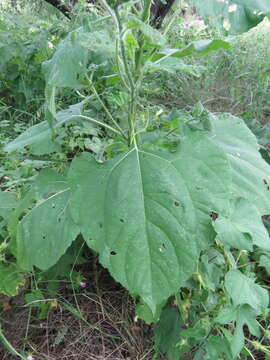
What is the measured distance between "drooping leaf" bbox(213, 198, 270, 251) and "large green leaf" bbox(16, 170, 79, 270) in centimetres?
45

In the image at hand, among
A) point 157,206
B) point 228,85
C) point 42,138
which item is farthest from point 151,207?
point 228,85

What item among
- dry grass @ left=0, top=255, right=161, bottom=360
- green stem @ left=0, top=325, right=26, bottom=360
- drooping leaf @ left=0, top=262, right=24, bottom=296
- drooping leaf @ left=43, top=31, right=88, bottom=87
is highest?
drooping leaf @ left=43, top=31, right=88, bottom=87

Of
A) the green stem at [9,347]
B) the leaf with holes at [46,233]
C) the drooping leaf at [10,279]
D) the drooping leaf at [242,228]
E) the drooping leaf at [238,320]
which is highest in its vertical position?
the drooping leaf at [242,228]

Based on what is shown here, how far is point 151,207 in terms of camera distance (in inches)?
35.1

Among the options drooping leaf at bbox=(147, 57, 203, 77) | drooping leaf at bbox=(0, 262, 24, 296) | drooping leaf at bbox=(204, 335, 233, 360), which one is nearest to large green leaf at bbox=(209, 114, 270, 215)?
drooping leaf at bbox=(147, 57, 203, 77)

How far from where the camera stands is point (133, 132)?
3.63ft

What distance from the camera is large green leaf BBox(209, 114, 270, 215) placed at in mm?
1161

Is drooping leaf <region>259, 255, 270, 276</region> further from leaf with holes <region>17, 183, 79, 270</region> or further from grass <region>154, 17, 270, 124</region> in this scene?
grass <region>154, 17, 270, 124</region>

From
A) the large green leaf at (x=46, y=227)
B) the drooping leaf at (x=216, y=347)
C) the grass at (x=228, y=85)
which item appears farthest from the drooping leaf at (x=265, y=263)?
the grass at (x=228, y=85)

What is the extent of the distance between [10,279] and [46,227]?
27 cm

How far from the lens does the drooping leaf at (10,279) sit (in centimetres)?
121

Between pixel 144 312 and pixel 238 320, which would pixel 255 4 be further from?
pixel 144 312

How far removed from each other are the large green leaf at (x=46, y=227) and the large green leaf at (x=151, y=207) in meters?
0.18

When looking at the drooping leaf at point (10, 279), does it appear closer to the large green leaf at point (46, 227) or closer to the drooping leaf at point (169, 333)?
the large green leaf at point (46, 227)
